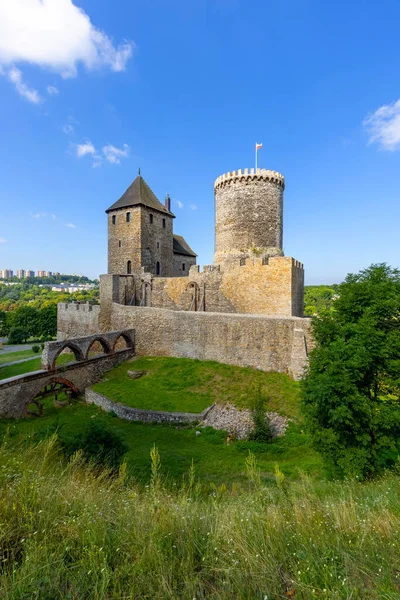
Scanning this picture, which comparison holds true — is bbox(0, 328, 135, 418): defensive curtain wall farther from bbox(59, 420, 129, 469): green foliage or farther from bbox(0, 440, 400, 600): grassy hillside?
bbox(0, 440, 400, 600): grassy hillside

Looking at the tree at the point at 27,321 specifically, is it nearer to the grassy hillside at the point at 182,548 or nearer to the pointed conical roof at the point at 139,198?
the pointed conical roof at the point at 139,198

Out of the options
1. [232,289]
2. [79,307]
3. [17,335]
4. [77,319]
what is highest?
[232,289]

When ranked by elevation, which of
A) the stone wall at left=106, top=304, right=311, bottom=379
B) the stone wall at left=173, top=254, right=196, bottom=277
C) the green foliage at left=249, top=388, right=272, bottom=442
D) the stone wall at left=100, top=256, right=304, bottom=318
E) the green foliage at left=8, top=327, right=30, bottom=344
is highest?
the stone wall at left=173, top=254, right=196, bottom=277

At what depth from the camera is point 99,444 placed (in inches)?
308

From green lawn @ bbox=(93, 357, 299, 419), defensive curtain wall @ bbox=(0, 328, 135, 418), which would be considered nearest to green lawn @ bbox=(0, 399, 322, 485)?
defensive curtain wall @ bbox=(0, 328, 135, 418)

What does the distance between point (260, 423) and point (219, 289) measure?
10.7 m

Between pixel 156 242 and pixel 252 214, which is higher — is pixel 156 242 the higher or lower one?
the lower one

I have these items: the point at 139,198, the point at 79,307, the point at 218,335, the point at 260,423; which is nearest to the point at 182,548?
the point at 260,423

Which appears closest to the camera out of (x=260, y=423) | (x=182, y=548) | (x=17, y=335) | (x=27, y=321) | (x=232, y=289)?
(x=182, y=548)

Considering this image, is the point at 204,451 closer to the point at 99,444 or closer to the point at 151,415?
the point at 151,415

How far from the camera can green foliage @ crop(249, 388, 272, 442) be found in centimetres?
1097

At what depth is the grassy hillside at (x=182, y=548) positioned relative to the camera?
2.37m

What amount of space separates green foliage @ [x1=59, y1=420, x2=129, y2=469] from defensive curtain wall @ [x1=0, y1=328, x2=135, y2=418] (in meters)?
7.63

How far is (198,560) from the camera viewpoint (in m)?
2.85
